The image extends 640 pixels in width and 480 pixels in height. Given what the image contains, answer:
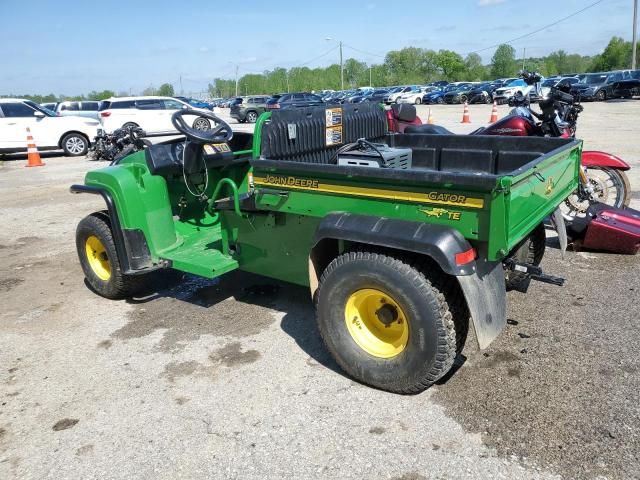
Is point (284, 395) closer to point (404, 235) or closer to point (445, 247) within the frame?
point (404, 235)

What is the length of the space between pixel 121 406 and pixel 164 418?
0.33m

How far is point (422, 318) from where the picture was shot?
283 centimetres

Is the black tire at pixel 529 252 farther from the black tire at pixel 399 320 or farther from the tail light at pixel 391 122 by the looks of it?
the tail light at pixel 391 122

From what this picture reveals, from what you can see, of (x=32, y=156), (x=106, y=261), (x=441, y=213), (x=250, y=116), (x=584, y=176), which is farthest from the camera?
(x=250, y=116)

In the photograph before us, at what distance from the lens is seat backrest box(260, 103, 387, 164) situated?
3.73m

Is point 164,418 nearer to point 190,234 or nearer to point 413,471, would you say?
point 413,471

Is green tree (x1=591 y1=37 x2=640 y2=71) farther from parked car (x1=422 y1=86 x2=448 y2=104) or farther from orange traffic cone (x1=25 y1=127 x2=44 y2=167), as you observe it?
orange traffic cone (x1=25 y1=127 x2=44 y2=167)

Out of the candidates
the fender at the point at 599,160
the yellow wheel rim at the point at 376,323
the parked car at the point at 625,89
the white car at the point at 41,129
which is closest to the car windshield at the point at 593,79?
the parked car at the point at 625,89

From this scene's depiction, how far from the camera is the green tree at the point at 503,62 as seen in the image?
303ft

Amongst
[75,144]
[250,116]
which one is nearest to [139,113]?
[75,144]

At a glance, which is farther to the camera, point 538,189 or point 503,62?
point 503,62

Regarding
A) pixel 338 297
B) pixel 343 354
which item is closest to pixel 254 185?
pixel 338 297

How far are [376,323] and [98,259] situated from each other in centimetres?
290

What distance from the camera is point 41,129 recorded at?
50.6ft
